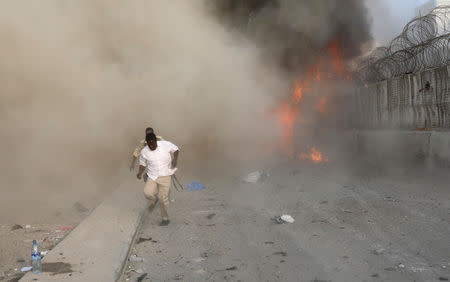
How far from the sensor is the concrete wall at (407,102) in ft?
22.8

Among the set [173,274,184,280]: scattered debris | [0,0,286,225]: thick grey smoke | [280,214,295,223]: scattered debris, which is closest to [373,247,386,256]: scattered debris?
[280,214,295,223]: scattered debris

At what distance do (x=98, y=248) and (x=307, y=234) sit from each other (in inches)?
81.2

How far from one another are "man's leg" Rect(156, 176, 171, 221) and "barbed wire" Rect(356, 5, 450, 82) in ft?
15.2

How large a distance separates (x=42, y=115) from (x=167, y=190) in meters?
4.37

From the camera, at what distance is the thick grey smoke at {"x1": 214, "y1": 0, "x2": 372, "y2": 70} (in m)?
10.5

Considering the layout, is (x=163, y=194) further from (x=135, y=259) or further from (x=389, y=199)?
(x=389, y=199)

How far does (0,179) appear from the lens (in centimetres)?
763

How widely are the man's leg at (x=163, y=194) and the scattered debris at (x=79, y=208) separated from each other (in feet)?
6.20

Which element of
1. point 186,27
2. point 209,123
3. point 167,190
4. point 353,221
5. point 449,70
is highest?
point 186,27

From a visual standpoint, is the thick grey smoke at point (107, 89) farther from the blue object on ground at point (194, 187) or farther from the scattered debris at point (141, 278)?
the scattered debris at point (141, 278)

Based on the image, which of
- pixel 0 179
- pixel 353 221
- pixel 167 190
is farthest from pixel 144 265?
pixel 0 179

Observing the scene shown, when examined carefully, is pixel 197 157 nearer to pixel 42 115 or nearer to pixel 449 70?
pixel 42 115

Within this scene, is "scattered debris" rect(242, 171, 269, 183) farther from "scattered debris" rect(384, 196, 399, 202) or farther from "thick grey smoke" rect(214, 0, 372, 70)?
"thick grey smoke" rect(214, 0, 372, 70)

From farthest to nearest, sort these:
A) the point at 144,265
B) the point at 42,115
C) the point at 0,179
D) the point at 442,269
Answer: the point at 42,115, the point at 0,179, the point at 144,265, the point at 442,269
